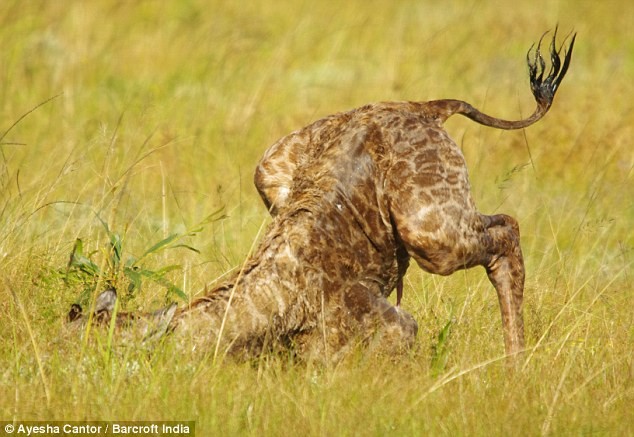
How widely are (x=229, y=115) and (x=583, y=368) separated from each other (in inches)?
266

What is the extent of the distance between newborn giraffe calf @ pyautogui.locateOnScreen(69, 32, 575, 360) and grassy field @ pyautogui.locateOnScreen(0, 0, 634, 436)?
163mm

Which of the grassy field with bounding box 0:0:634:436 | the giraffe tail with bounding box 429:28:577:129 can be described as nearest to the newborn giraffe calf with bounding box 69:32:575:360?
the giraffe tail with bounding box 429:28:577:129

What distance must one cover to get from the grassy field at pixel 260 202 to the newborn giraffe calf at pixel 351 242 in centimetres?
16

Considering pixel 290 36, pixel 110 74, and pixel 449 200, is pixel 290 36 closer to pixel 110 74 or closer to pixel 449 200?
pixel 110 74

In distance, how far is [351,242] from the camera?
19.6ft

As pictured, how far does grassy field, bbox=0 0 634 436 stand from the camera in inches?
204

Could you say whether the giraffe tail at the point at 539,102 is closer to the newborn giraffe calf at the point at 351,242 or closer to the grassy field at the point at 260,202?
the newborn giraffe calf at the point at 351,242

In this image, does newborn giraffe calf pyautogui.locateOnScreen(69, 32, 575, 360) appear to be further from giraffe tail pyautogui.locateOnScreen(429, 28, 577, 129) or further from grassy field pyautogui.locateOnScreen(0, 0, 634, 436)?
grassy field pyautogui.locateOnScreen(0, 0, 634, 436)

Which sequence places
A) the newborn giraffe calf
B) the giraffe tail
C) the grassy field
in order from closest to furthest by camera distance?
1. the grassy field
2. the newborn giraffe calf
3. the giraffe tail

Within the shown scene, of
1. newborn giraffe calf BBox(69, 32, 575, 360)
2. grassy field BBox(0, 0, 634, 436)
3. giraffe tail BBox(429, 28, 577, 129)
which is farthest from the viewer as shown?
giraffe tail BBox(429, 28, 577, 129)

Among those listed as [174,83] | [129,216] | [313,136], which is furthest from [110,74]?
[313,136]

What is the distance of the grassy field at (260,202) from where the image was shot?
518cm

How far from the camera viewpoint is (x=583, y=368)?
19.6 ft

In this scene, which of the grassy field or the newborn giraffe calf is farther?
the newborn giraffe calf
